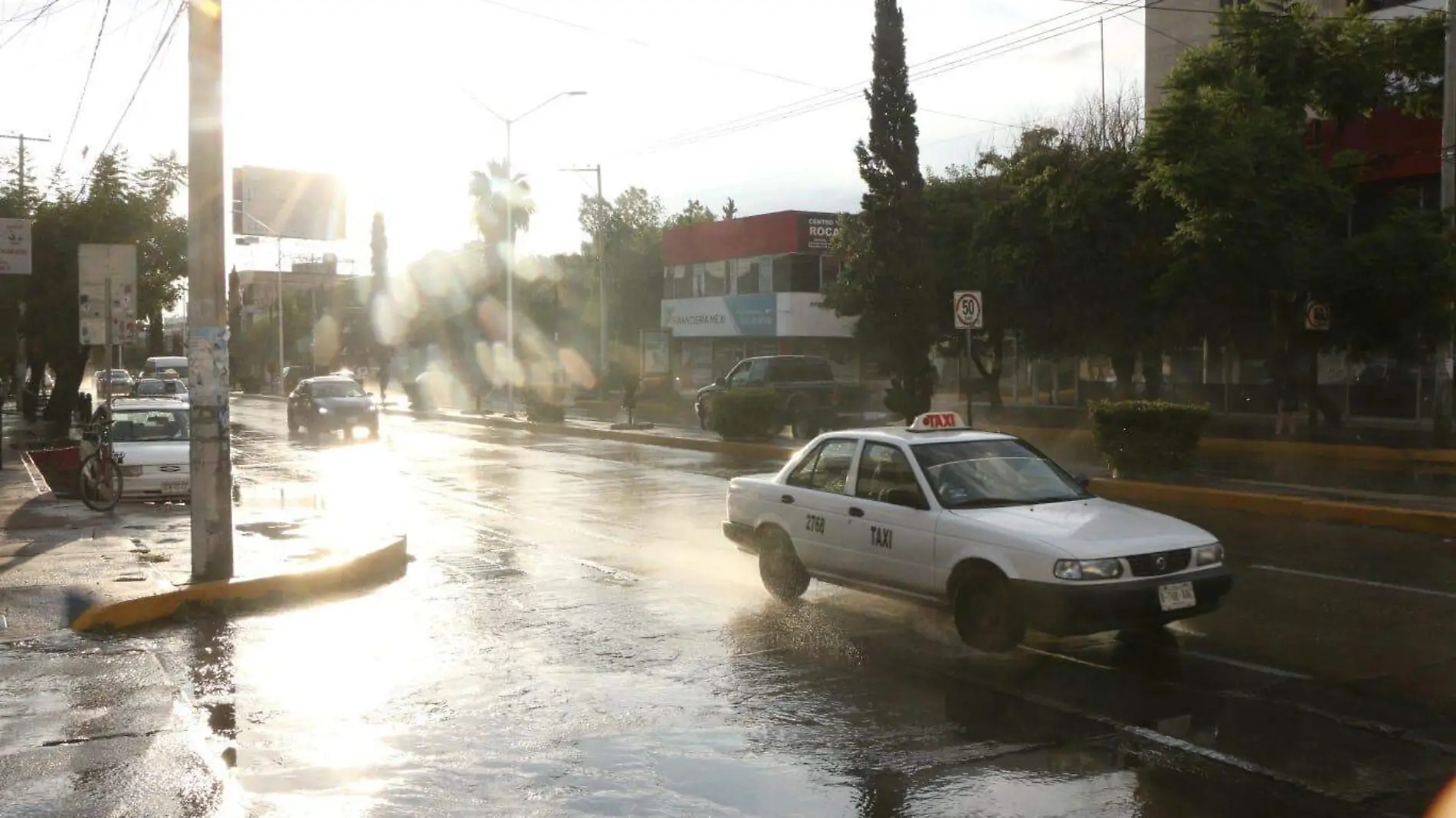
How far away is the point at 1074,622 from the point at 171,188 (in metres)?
33.1

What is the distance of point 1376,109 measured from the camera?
96.4 ft

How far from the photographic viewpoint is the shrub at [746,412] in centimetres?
2838

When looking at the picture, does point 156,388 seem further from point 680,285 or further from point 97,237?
point 680,285

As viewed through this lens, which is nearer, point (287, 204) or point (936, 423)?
point (936, 423)

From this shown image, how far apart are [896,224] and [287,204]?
42634 millimetres

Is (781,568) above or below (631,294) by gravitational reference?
below

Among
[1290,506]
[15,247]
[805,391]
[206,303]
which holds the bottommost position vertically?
[1290,506]

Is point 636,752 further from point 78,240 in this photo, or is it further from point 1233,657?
point 78,240

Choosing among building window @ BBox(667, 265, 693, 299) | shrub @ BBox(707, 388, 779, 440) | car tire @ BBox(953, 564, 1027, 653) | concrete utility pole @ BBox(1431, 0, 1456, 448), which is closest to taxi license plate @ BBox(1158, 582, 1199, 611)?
car tire @ BBox(953, 564, 1027, 653)

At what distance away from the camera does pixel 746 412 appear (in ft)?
93.1

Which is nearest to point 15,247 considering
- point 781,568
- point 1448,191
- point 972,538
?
point 781,568

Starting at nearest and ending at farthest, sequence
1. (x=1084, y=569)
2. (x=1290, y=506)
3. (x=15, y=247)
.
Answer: (x=1084, y=569)
(x=1290, y=506)
(x=15, y=247)

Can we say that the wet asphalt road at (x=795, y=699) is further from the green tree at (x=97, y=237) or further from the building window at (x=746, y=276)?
the building window at (x=746, y=276)

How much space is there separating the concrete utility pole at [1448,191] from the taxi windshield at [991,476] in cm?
1643
